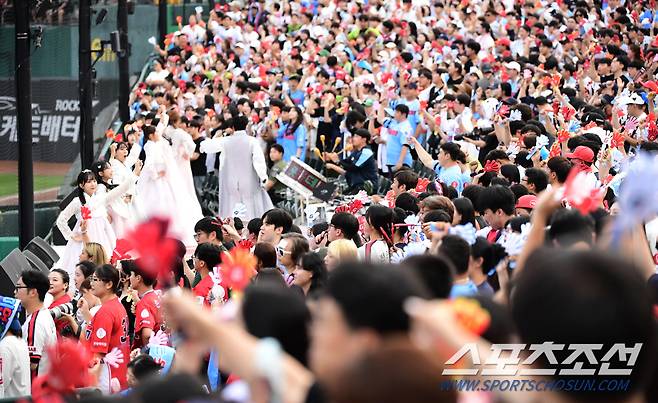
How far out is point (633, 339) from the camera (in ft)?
8.91

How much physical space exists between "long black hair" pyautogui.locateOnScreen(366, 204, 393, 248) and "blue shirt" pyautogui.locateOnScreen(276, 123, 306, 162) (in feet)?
27.2

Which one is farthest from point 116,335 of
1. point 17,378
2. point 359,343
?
point 359,343

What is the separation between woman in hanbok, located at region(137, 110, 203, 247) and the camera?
586 inches

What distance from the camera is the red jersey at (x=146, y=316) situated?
25.7 ft

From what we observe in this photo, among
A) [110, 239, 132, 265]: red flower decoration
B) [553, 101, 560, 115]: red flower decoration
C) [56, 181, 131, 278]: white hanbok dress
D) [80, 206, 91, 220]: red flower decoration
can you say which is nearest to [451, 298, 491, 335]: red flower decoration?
[110, 239, 132, 265]: red flower decoration

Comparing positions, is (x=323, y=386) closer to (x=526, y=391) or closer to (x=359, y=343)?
(x=359, y=343)

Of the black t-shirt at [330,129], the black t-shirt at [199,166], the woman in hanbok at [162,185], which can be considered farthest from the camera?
the black t-shirt at [199,166]

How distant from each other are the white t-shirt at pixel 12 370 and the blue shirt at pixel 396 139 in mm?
8552

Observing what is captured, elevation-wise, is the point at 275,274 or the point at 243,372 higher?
the point at 243,372

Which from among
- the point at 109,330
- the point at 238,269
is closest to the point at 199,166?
the point at 109,330

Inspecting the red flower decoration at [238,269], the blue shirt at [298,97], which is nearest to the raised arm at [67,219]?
the blue shirt at [298,97]

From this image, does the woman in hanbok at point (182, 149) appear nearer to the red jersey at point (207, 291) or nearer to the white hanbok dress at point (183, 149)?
the white hanbok dress at point (183, 149)

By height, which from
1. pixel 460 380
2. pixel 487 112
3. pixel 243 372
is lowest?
pixel 487 112

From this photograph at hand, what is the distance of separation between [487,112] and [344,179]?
1.94 metres
